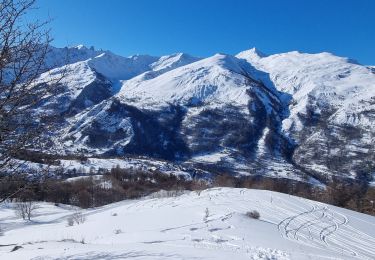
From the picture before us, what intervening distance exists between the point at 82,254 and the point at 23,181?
2.78 metres

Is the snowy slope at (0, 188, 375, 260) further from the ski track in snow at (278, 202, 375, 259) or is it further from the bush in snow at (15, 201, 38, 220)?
the bush in snow at (15, 201, 38, 220)

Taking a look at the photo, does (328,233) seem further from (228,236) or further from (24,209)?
(24,209)

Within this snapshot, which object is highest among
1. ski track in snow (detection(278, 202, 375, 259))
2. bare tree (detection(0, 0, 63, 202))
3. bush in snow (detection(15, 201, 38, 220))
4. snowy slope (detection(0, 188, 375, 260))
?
bare tree (detection(0, 0, 63, 202))

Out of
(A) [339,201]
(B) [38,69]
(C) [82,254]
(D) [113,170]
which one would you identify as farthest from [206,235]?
(D) [113,170]

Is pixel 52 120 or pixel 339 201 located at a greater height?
pixel 52 120

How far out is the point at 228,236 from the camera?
20.8 meters

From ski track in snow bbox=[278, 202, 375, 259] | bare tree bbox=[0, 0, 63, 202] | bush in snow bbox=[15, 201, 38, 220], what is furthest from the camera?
bush in snow bbox=[15, 201, 38, 220]

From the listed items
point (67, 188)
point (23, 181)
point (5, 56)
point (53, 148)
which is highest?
point (5, 56)

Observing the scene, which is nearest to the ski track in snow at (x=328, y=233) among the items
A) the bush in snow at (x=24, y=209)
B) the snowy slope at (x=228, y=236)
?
the snowy slope at (x=228, y=236)

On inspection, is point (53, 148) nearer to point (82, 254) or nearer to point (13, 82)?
point (13, 82)

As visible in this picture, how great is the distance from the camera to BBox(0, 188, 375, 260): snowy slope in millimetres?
14891

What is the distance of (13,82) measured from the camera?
40.7ft

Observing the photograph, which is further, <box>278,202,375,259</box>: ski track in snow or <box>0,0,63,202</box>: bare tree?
<box>278,202,375,259</box>: ski track in snow

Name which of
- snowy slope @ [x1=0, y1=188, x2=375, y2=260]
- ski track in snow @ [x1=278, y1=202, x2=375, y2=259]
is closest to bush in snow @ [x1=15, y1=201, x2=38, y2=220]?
snowy slope @ [x1=0, y1=188, x2=375, y2=260]
